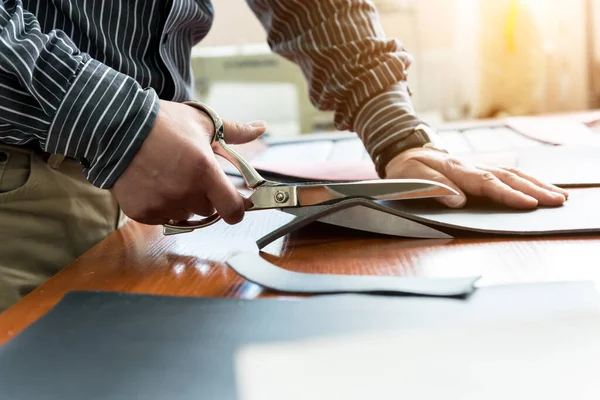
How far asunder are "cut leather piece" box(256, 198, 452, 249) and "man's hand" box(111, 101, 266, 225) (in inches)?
2.0

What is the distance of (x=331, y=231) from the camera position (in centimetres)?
69

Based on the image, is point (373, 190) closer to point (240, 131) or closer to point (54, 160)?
point (240, 131)

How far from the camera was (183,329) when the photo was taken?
1.49 feet

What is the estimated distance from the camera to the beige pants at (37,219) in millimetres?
708

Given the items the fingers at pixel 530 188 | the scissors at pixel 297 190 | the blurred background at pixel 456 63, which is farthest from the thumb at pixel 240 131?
Result: the blurred background at pixel 456 63

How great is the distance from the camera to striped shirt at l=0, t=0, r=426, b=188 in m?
0.59

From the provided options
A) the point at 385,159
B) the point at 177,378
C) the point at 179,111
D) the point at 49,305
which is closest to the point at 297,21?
the point at 385,159

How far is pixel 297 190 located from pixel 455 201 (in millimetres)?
193

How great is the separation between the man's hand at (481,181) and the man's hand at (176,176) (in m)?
0.26

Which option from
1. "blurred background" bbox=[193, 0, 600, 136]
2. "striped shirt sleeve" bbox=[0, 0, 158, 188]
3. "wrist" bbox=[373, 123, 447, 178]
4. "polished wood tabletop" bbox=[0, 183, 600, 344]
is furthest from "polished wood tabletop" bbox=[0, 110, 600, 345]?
"blurred background" bbox=[193, 0, 600, 136]

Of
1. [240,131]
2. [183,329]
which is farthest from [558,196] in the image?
[183,329]

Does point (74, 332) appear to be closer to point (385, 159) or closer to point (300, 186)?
point (300, 186)

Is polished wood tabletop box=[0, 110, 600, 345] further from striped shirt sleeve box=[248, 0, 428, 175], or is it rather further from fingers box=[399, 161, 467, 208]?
striped shirt sleeve box=[248, 0, 428, 175]

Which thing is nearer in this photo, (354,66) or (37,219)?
(37,219)
